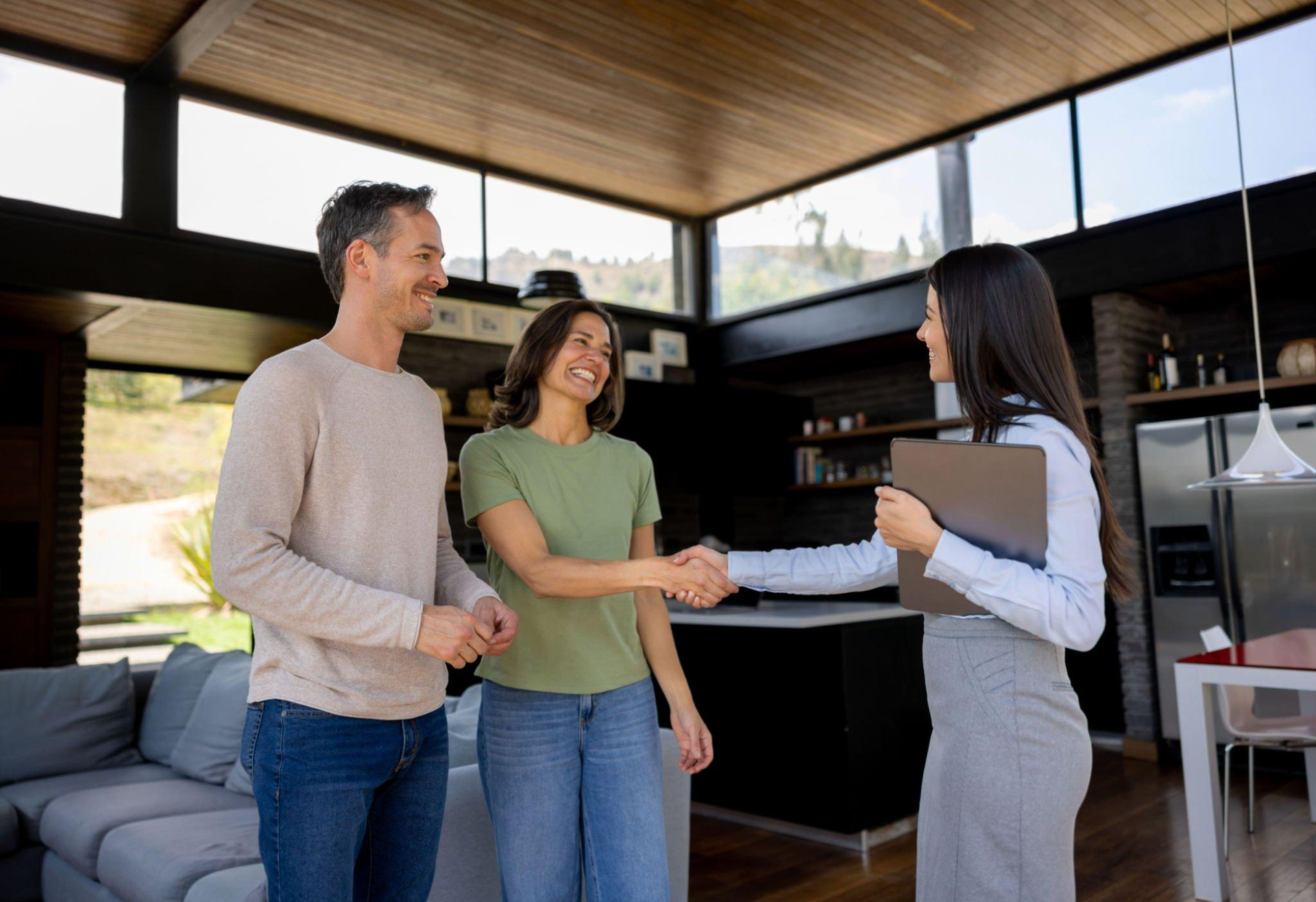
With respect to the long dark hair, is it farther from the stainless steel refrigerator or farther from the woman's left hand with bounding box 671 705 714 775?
the stainless steel refrigerator

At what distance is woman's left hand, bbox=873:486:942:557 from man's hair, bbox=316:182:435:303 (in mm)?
841

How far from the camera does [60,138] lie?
480 centimetres

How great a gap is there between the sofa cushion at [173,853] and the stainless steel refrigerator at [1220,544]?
14.5 feet

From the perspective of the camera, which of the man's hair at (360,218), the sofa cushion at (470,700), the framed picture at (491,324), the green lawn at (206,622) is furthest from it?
the green lawn at (206,622)

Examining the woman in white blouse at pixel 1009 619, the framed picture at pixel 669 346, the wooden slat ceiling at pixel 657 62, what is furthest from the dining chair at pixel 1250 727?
the framed picture at pixel 669 346

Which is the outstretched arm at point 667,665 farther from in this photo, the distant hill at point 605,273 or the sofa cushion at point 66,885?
the distant hill at point 605,273

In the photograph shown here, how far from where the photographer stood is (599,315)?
191 cm

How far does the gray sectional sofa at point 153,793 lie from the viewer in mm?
2289

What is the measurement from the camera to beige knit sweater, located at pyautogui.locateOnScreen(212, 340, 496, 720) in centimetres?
130

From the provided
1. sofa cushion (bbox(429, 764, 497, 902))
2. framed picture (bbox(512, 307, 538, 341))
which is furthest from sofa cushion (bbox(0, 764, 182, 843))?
framed picture (bbox(512, 307, 538, 341))

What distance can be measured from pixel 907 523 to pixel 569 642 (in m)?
0.65

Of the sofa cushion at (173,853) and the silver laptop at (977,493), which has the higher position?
the silver laptop at (977,493)

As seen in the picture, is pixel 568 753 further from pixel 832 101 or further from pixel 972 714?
pixel 832 101

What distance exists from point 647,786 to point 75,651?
5178 mm
